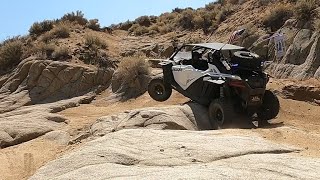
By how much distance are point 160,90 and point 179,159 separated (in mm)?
6894

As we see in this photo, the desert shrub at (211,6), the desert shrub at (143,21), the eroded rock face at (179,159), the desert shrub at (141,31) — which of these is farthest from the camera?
the desert shrub at (143,21)

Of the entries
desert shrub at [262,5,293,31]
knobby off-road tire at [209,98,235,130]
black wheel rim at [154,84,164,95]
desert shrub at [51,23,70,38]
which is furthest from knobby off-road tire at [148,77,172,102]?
desert shrub at [51,23,70,38]

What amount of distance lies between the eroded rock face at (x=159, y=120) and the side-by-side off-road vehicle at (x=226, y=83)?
0.35 m

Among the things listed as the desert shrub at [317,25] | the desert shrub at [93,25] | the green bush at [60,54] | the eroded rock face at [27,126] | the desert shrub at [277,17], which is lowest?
the eroded rock face at [27,126]

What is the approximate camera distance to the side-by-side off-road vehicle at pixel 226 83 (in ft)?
Result: 36.6

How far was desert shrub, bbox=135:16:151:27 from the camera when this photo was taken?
112 feet

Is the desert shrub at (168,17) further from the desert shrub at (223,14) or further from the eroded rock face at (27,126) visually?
the eroded rock face at (27,126)

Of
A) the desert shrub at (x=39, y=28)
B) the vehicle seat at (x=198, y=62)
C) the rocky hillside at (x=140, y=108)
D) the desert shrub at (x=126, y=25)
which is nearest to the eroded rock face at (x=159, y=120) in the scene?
the rocky hillside at (x=140, y=108)

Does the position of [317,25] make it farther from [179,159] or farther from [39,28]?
[39,28]

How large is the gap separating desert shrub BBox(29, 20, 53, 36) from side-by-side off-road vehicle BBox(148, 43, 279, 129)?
58.9ft

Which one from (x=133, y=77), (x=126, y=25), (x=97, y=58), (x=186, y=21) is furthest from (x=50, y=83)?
(x=126, y=25)

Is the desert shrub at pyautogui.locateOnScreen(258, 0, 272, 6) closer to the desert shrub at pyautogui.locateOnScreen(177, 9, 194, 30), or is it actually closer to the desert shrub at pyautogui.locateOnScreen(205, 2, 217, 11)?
the desert shrub at pyautogui.locateOnScreen(177, 9, 194, 30)

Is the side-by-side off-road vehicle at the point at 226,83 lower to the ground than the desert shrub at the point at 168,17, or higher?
lower

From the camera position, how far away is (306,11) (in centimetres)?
1895
